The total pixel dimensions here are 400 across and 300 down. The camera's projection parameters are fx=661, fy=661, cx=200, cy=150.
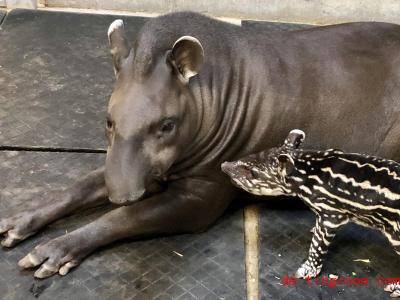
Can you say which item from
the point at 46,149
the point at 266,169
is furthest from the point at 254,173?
the point at 46,149

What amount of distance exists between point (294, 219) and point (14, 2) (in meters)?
2.70

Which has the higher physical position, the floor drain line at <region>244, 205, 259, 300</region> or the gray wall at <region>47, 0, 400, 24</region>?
the gray wall at <region>47, 0, 400, 24</region>

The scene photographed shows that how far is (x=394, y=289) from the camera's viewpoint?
2.70 meters

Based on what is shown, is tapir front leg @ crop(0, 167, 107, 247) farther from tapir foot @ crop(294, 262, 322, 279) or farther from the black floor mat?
tapir foot @ crop(294, 262, 322, 279)

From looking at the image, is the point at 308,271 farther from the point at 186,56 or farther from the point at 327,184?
the point at 186,56

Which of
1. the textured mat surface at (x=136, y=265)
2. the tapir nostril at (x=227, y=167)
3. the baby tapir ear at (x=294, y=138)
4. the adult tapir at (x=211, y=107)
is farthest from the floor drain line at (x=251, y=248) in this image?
the baby tapir ear at (x=294, y=138)

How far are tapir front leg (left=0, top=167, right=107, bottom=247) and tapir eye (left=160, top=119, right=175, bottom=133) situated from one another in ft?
1.89

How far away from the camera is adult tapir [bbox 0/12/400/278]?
8.50ft

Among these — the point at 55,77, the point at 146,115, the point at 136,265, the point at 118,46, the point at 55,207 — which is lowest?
the point at 136,265

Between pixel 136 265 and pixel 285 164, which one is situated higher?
pixel 285 164

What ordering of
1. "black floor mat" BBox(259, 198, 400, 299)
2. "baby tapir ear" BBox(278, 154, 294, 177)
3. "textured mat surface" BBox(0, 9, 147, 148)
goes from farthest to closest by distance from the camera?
"textured mat surface" BBox(0, 9, 147, 148), "black floor mat" BBox(259, 198, 400, 299), "baby tapir ear" BBox(278, 154, 294, 177)

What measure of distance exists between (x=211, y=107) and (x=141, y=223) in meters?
0.58

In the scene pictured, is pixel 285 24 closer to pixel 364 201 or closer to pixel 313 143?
pixel 313 143

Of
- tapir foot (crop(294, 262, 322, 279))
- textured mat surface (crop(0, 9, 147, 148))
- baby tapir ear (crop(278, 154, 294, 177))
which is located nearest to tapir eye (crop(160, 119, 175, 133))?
baby tapir ear (crop(278, 154, 294, 177))
